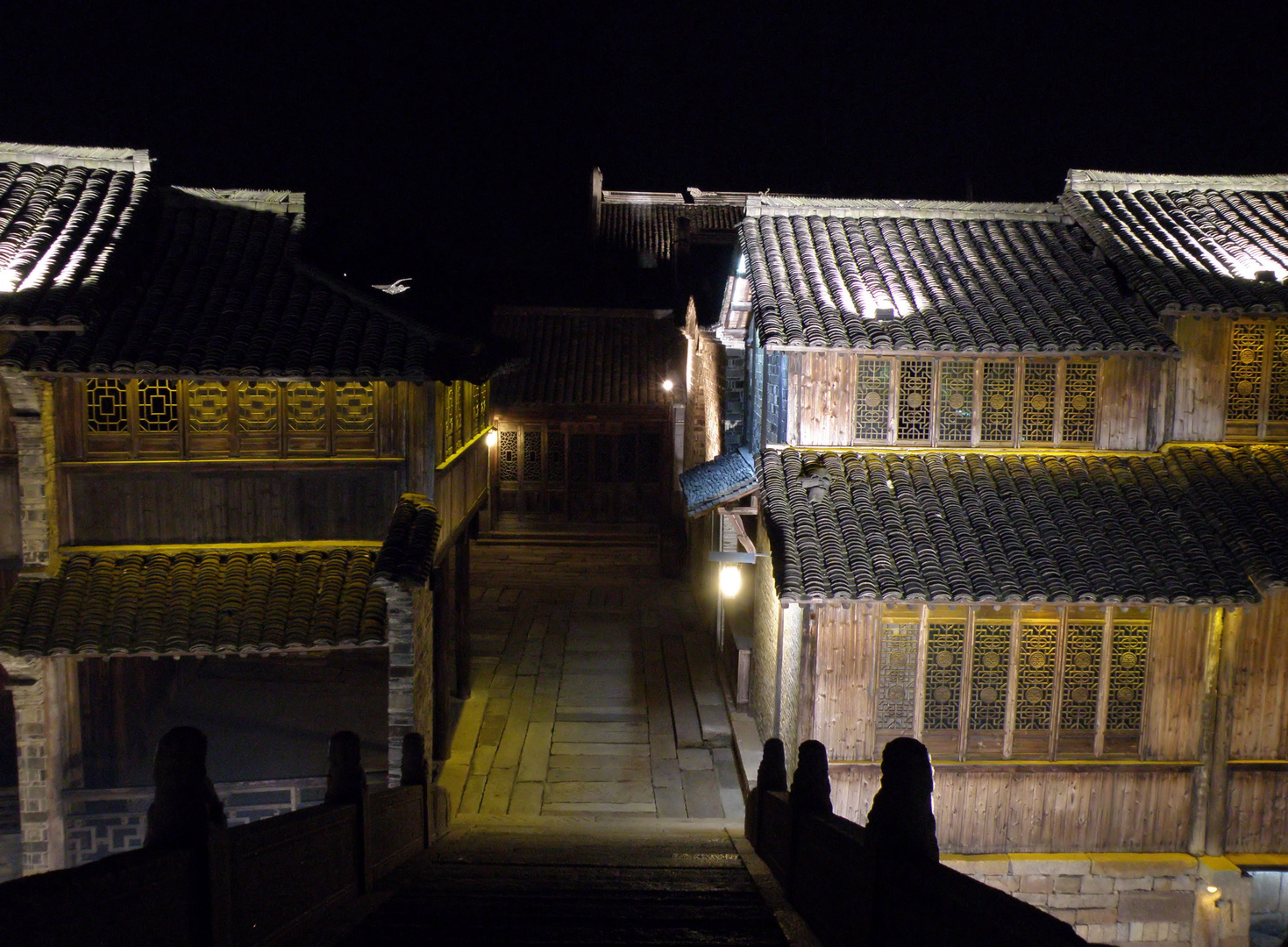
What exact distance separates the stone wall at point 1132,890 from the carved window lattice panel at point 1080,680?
183 cm

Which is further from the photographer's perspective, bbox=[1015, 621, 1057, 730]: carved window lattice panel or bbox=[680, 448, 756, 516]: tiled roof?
bbox=[680, 448, 756, 516]: tiled roof

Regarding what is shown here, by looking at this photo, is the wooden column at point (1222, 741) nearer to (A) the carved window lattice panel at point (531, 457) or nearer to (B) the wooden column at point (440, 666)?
(B) the wooden column at point (440, 666)

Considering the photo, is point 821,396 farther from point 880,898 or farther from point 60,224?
point 60,224

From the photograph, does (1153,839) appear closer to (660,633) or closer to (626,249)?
(660,633)

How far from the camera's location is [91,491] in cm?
1242

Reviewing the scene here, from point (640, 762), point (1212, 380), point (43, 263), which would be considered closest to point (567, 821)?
point (640, 762)

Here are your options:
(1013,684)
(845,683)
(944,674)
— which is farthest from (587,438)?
(1013,684)

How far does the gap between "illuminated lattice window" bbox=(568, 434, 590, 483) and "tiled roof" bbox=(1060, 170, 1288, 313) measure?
18749 mm

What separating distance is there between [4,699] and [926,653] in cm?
1397

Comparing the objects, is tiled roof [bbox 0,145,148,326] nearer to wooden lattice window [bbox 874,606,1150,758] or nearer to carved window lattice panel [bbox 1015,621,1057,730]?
wooden lattice window [bbox 874,606,1150,758]

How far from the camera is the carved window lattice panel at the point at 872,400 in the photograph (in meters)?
13.6

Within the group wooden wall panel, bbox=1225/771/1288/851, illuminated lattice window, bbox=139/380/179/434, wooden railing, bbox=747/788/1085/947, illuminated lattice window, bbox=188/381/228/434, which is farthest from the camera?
illuminated lattice window, bbox=188/381/228/434

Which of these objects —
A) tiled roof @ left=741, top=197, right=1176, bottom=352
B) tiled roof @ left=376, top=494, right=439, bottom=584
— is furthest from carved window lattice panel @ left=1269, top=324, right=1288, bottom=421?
tiled roof @ left=376, top=494, right=439, bottom=584

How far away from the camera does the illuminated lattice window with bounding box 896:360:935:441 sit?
44.7 feet
